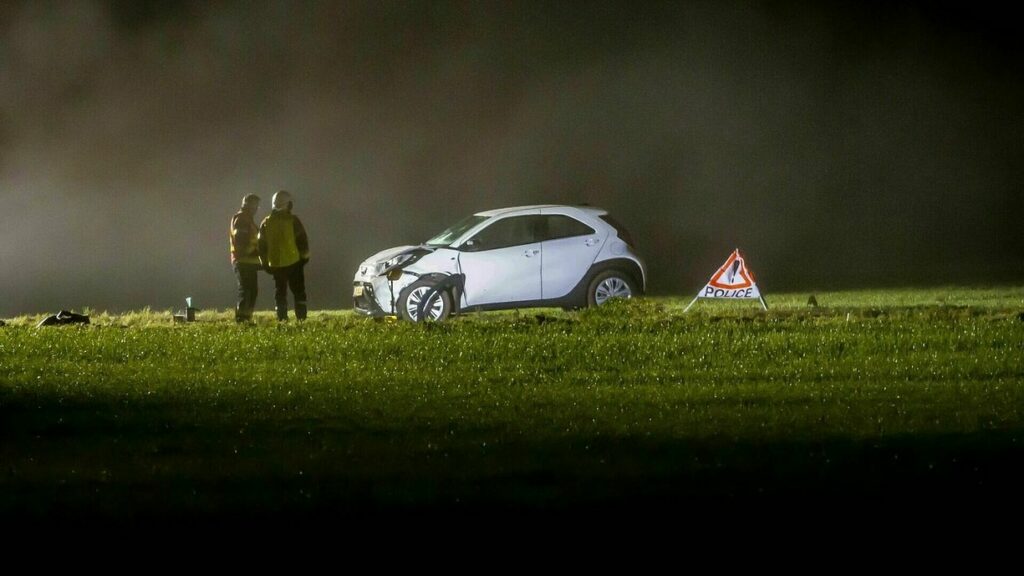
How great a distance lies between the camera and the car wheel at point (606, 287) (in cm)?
2139

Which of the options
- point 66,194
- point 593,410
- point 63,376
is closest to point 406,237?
point 66,194

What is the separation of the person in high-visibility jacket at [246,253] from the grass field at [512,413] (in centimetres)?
141

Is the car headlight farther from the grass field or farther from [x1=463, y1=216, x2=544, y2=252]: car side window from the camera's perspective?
the grass field

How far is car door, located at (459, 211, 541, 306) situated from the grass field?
1.02 metres

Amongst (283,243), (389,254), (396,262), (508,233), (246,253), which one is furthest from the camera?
(246,253)

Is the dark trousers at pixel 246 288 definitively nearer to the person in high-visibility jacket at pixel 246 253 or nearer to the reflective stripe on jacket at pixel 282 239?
the person in high-visibility jacket at pixel 246 253

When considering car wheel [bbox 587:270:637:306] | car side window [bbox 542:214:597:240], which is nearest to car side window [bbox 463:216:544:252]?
car side window [bbox 542:214:597:240]

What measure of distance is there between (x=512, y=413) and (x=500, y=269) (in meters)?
9.01

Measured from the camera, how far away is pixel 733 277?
21.9 meters

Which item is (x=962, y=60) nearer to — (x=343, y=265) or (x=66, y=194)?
(x=343, y=265)

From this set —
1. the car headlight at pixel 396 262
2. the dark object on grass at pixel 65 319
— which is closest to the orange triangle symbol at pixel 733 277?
the car headlight at pixel 396 262

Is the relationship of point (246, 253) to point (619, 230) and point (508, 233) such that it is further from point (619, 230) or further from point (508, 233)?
point (619, 230)

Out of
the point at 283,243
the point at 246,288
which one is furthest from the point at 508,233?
the point at 246,288

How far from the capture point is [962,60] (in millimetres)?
42438
